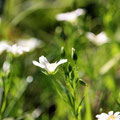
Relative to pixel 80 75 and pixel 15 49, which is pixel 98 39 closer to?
pixel 80 75

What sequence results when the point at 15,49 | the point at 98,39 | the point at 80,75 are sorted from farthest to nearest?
the point at 98,39 < the point at 80,75 < the point at 15,49

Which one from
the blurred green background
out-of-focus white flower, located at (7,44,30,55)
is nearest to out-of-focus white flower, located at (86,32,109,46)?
the blurred green background

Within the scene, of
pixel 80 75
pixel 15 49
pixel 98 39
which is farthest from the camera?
pixel 98 39

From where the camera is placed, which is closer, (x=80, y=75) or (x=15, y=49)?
(x=15, y=49)

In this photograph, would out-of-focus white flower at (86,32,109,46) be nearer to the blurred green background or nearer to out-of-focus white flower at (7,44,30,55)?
the blurred green background

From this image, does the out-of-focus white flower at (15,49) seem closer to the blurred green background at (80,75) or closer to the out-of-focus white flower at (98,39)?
the blurred green background at (80,75)

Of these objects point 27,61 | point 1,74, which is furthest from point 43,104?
point 1,74

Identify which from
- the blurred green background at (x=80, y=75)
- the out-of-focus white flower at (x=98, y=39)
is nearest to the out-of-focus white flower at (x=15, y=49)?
the blurred green background at (x=80, y=75)

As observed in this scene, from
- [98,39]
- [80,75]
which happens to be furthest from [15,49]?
[98,39]

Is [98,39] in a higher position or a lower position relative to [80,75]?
higher

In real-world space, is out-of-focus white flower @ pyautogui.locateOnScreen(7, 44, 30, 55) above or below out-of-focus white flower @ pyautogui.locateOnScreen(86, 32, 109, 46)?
above

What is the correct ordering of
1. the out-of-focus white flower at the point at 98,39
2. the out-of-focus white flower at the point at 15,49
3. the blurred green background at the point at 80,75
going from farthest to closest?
the out-of-focus white flower at the point at 98,39
the blurred green background at the point at 80,75
the out-of-focus white flower at the point at 15,49
